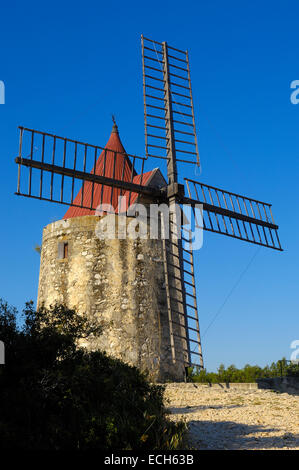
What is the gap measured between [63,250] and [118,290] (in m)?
1.86

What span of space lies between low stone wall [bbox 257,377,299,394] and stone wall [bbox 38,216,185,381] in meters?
2.13

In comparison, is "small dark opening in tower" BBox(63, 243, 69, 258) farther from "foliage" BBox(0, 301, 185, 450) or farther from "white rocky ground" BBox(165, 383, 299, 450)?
"foliage" BBox(0, 301, 185, 450)

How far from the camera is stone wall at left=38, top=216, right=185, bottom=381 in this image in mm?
12570

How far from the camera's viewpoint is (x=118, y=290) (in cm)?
1282

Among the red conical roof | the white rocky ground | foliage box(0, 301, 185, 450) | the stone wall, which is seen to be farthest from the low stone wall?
foliage box(0, 301, 185, 450)

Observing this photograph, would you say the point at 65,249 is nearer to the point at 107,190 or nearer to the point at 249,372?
the point at 107,190

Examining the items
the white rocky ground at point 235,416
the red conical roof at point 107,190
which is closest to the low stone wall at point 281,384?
the white rocky ground at point 235,416

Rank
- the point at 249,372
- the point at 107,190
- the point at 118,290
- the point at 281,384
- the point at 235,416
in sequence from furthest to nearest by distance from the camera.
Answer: the point at 249,372 → the point at 107,190 → the point at 281,384 → the point at 118,290 → the point at 235,416

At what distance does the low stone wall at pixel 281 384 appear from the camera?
13398mm

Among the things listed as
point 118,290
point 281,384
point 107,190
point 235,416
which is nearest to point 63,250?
point 118,290

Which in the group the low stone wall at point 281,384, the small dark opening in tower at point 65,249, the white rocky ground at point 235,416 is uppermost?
the small dark opening in tower at point 65,249

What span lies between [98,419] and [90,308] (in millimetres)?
7047

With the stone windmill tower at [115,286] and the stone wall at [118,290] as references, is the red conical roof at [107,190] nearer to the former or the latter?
the stone windmill tower at [115,286]

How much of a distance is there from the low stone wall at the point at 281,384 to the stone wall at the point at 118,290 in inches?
84.0
